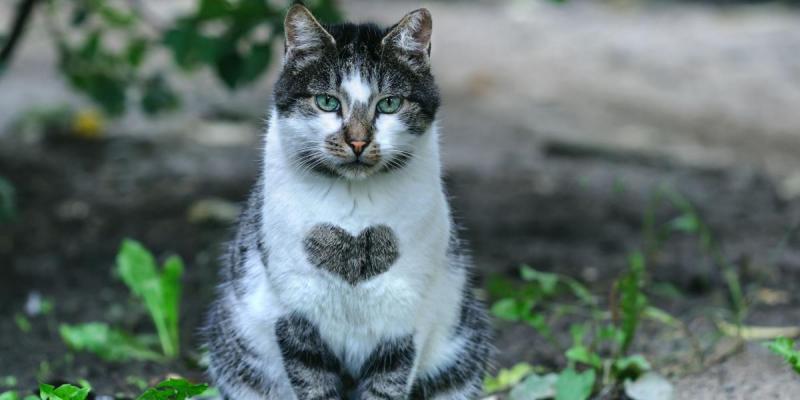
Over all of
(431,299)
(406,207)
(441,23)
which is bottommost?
(441,23)

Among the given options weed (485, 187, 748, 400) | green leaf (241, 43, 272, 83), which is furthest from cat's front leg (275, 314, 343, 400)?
green leaf (241, 43, 272, 83)

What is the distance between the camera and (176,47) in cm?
415

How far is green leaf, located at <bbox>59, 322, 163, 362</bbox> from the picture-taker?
11.8 feet

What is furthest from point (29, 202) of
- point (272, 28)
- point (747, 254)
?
point (747, 254)

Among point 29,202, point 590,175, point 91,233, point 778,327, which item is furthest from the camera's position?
point 590,175

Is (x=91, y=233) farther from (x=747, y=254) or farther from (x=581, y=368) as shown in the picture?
(x=747, y=254)

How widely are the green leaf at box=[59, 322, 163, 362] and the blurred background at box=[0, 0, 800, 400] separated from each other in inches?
0.6

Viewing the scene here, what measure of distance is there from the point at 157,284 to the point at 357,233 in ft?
4.68

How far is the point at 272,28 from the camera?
4180 mm

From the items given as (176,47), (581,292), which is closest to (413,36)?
(581,292)

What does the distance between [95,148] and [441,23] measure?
3824 millimetres

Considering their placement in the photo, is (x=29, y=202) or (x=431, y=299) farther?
(x=29, y=202)

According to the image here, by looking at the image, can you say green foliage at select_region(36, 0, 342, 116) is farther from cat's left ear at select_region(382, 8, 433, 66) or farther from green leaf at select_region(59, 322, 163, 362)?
cat's left ear at select_region(382, 8, 433, 66)

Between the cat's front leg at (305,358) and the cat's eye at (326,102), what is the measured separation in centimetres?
52
